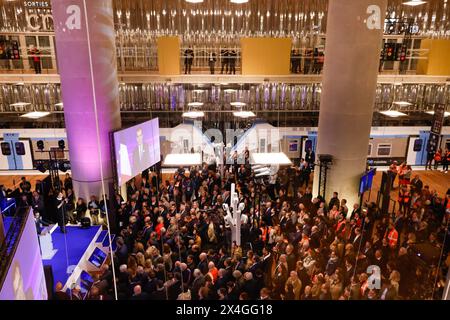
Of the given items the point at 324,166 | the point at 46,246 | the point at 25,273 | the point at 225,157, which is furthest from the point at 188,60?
the point at 25,273

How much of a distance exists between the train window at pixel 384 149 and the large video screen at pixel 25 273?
14010 millimetres

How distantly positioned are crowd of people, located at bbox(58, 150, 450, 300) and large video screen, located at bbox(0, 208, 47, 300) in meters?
1.47

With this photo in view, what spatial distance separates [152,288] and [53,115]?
1227 centimetres

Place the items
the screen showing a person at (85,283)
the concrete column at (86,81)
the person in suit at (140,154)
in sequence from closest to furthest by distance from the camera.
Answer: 1. the screen showing a person at (85,283)
2. the concrete column at (86,81)
3. the person in suit at (140,154)

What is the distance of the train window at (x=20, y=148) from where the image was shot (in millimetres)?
15109

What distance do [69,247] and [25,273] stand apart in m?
4.95

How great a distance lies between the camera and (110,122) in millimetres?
10523

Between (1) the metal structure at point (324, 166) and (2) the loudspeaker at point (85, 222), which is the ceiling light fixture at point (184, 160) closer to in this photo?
(2) the loudspeaker at point (85, 222)

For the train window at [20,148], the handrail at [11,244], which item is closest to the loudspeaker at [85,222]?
the handrail at [11,244]

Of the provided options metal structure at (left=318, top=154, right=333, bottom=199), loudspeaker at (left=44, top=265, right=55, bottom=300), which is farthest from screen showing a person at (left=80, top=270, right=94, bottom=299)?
metal structure at (left=318, top=154, right=333, bottom=199)

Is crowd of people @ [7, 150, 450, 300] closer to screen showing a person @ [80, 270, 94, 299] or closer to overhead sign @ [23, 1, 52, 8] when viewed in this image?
screen showing a person @ [80, 270, 94, 299]

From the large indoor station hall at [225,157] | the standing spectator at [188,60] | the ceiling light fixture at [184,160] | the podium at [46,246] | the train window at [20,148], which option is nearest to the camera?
the large indoor station hall at [225,157]
